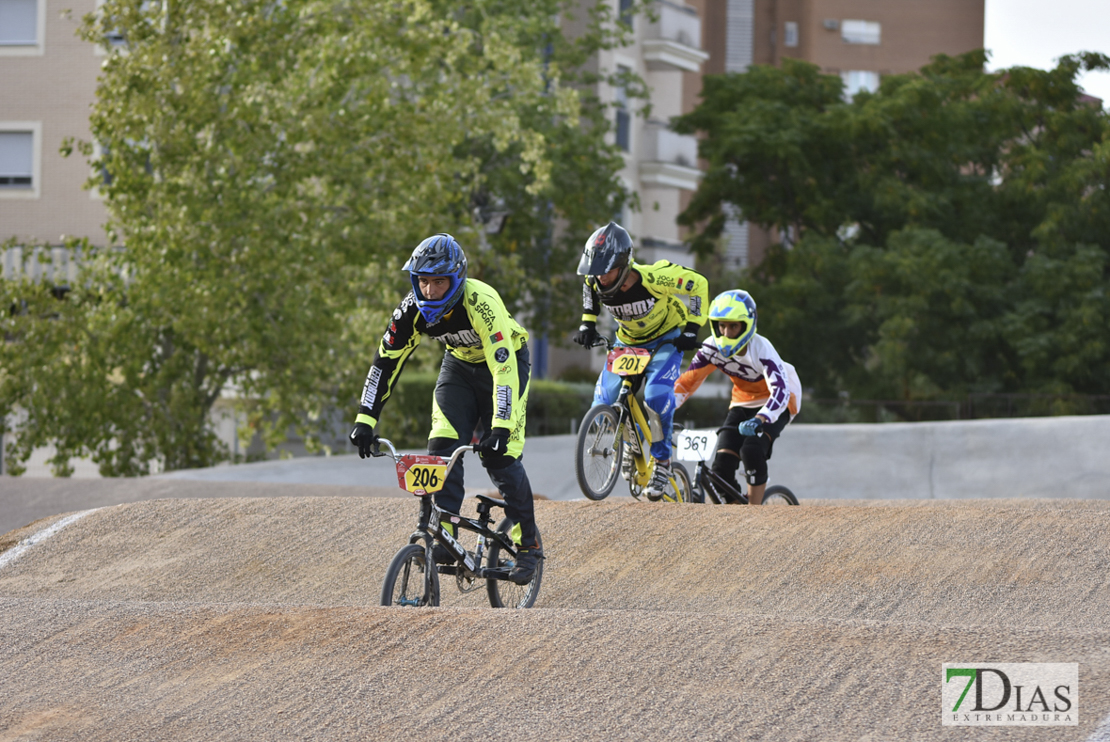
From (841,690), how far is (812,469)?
1302cm

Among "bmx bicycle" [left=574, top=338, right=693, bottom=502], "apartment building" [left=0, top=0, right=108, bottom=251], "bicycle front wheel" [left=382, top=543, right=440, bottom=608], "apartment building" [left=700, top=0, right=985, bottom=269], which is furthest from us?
"apartment building" [left=700, top=0, right=985, bottom=269]

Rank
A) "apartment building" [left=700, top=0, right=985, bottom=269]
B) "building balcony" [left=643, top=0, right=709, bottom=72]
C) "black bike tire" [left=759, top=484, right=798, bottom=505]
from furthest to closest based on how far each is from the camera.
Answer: "apartment building" [left=700, top=0, right=985, bottom=269] → "building balcony" [left=643, top=0, right=709, bottom=72] → "black bike tire" [left=759, top=484, right=798, bottom=505]

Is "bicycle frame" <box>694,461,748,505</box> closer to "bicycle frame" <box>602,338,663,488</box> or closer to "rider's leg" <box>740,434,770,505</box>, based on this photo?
"rider's leg" <box>740,434,770,505</box>

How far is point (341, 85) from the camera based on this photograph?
19172 mm

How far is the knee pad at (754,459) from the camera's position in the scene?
11289 mm

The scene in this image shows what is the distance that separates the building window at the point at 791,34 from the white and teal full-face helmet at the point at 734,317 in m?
50.7

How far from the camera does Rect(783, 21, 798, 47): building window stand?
59.4 metres

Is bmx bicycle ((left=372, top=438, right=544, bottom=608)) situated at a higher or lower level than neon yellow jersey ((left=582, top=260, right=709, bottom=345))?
lower

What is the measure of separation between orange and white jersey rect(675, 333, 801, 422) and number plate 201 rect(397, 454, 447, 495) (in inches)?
167

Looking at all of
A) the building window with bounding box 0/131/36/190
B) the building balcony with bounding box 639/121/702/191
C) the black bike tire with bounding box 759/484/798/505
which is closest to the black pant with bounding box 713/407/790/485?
the black bike tire with bounding box 759/484/798/505

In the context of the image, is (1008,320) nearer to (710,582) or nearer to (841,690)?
(710,582)

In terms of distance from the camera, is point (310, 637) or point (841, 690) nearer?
point (841, 690)

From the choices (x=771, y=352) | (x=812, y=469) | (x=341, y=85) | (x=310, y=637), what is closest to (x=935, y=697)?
(x=310, y=637)

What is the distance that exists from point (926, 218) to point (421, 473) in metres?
25.9
